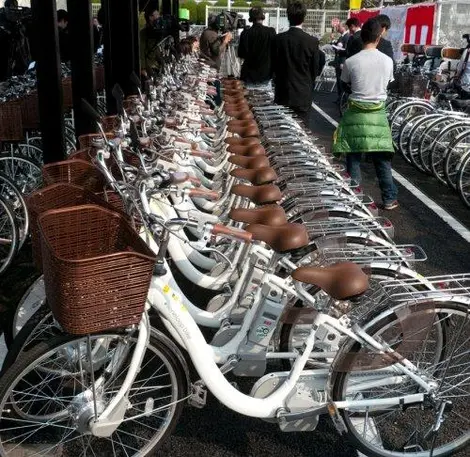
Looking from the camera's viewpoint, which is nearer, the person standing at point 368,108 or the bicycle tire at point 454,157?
the person standing at point 368,108

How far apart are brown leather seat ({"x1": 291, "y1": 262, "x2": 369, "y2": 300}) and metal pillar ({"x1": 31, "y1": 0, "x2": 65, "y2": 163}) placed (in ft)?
11.1

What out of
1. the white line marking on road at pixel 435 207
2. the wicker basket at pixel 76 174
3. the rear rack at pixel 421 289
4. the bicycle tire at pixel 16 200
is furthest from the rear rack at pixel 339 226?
the white line marking on road at pixel 435 207

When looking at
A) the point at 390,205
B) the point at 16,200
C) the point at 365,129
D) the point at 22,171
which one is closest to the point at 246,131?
the point at 365,129

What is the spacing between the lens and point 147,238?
9.86 feet

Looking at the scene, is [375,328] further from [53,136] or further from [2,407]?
[53,136]

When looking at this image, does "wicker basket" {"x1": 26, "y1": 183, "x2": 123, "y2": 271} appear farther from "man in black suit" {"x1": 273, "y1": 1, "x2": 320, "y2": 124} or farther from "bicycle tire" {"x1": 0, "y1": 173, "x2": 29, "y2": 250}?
"man in black suit" {"x1": 273, "y1": 1, "x2": 320, "y2": 124}

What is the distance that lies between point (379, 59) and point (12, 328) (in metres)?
4.18

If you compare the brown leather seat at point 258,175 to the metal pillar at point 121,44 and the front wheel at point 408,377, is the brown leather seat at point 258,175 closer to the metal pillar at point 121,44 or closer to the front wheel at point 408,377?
the front wheel at point 408,377

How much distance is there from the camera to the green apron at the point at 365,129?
20.4ft

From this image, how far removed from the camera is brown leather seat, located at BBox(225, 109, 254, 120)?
20.1ft

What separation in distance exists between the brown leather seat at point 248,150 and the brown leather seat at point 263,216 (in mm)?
1481

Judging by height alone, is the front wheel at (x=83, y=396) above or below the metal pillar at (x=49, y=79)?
below

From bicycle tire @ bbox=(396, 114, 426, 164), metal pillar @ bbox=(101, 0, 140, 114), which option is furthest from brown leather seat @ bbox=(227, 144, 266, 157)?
bicycle tire @ bbox=(396, 114, 426, 164)

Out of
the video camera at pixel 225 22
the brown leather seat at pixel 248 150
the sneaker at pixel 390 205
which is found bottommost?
the sneaker at pixel 390 205
